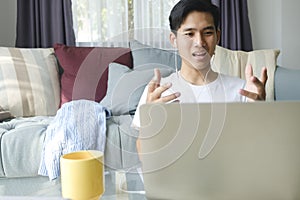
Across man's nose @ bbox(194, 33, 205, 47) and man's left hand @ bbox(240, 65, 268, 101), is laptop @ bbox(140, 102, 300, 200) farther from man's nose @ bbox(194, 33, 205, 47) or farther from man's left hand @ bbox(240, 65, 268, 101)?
man's nose @ bbox(194, 33, 205, 47)

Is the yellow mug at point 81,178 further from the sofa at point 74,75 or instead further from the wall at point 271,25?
the wall at point 271,25

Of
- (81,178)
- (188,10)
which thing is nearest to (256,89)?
(188,10)

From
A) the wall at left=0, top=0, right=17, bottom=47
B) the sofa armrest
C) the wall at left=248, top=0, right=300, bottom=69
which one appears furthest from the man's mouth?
the wall at left=0, top=0, right=17, bottom=47

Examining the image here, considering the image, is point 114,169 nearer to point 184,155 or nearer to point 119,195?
point 119,195

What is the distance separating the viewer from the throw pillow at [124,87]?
1653mm

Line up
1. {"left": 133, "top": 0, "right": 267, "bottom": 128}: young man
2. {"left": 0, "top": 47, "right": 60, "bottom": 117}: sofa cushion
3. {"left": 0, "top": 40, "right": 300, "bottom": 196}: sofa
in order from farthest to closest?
{"left": 0, "top": 47, "right": 60, "bottom": 117}: sofa cushion
{"left": 0, "top": 40, "right": 300, "bottom": 196}: sofa
{"left": 133, "top": 0, "right": 267, "bottom": 128}: young man

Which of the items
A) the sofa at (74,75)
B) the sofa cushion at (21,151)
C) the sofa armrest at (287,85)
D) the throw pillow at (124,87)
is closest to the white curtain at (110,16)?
the sofa at (74,75)

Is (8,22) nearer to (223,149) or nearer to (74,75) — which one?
(74,75)

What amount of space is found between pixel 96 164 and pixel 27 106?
1751 mm

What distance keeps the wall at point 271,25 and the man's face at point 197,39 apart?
2.30m

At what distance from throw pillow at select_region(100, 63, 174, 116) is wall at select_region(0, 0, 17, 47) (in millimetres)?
1168

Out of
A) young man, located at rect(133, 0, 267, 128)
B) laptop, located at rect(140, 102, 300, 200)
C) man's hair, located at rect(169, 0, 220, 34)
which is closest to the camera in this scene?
laptop, located at rect(140, 102, 300, 200)

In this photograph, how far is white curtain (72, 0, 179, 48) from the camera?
3129 millimetres

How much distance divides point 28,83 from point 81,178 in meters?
1.80
